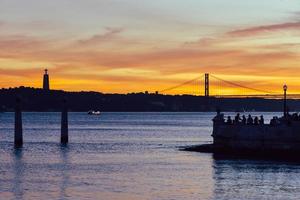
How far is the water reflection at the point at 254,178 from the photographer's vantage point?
122ft

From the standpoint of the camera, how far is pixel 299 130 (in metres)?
51.7

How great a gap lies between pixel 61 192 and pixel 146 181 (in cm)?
610

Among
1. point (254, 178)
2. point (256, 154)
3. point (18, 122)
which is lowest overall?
point (254, 178)

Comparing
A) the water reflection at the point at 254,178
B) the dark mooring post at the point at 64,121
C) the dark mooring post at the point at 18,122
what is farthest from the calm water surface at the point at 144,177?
the dark mooring post at the point at 64,121

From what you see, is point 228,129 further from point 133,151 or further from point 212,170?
point 133,151

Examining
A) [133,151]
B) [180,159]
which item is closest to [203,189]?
[180,159]

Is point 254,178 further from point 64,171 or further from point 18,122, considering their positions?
point 18,122

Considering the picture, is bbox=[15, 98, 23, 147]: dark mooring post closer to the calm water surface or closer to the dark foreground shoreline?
the calm water surface

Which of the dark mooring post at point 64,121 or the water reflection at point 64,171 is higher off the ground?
the dark mooring post at point 64,121

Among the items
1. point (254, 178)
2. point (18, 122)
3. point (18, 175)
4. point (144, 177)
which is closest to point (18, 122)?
point (18, 122)

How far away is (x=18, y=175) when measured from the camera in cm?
4731

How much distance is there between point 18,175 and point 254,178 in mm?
13278

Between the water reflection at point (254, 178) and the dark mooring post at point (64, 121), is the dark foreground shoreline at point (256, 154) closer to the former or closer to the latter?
the water reflection at point (254, 178)

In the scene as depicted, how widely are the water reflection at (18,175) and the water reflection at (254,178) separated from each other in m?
8.82
